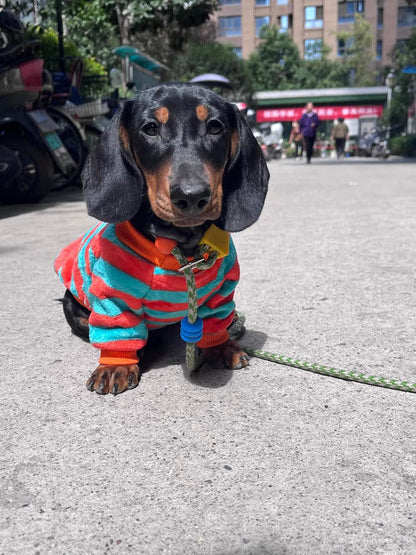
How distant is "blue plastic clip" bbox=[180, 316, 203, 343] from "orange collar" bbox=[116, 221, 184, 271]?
0.22 meters

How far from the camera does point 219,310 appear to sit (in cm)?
217

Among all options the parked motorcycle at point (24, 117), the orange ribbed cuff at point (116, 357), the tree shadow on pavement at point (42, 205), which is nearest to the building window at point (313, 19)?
the tree shadow on pavement at point (42, 205)

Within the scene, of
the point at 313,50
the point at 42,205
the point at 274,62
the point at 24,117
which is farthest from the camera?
the point at 313,50

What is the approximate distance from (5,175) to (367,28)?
2053 inches

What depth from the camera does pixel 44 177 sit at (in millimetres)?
6484

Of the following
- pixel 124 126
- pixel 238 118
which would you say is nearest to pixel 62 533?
pixel 124 126

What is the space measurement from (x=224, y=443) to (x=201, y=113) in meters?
1.06

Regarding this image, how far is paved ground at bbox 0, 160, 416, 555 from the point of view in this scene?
49.3 inches

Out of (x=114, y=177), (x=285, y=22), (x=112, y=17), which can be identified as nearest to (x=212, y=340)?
(x=114, y=177)

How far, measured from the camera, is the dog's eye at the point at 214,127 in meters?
1.92

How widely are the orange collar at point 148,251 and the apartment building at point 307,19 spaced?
57.5m

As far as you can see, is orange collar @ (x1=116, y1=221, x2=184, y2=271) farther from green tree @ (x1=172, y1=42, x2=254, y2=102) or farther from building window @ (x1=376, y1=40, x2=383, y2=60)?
building window @ (x1=376, y1=40, x2=383, y2=60)

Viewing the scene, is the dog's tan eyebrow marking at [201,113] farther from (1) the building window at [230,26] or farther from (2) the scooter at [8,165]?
(1) the building window at [230,26]

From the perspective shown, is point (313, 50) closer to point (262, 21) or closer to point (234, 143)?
point (262, 21)
